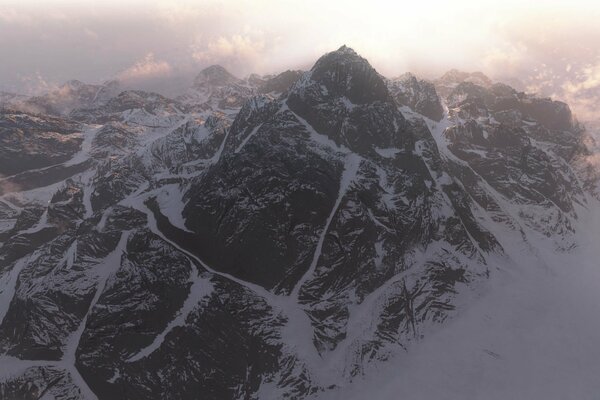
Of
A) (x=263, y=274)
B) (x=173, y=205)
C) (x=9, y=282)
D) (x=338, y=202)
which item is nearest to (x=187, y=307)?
(x=263, y=274)

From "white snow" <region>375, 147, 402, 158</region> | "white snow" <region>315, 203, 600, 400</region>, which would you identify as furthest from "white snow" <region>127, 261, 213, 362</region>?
"white snow" <region>375, 147, 402, 158</region>

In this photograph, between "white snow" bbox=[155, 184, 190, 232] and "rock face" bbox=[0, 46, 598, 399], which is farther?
"white snow" bbox=[155, 184, 190, 232]

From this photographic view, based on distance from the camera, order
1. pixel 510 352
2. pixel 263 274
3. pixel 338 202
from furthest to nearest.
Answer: pixel 338 202
pixel 263 274
pixel 510 352

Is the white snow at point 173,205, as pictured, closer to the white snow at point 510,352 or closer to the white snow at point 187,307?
the white snow at point 187,307

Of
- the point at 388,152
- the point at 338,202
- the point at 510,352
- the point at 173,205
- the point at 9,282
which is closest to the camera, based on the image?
the point at 510,352

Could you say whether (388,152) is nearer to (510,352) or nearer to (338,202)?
(338,202)

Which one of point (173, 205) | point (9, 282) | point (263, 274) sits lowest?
point (9, 282)

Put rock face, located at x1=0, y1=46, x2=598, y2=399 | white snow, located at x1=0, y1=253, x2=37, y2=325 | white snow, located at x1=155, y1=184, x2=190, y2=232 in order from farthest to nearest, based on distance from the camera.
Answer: white snow, located at x1=155, y1=184, x2=190, y2=232 → white snow, located at x1=0, y1=253, x2=37, y2=325 → rock face, located at x1=0, y1=46, x2=598, y2=399

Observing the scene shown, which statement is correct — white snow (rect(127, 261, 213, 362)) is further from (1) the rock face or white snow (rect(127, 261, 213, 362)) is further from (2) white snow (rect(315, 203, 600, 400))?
(2) white snow (rect(315, 203, 600, 400))

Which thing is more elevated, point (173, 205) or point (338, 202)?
point (338, 202)

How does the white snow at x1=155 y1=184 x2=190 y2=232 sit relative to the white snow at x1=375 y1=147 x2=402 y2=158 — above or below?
below

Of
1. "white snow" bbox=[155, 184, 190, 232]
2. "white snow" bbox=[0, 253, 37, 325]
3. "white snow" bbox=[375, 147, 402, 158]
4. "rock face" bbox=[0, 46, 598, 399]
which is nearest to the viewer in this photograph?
"rock face" bbox=[0, 46, 598, 399]

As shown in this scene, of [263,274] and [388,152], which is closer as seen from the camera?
[263,274]
